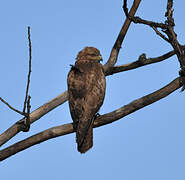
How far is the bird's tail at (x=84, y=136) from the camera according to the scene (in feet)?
23.0

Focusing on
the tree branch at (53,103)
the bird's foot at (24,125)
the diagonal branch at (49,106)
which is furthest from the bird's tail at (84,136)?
the diagonal branch at (49,106)

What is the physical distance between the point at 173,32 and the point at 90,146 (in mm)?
2646

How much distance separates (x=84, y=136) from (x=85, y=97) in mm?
789

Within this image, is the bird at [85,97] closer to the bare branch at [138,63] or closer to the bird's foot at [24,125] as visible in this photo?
the bare branch at [138,63]

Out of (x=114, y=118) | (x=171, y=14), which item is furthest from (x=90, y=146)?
(x=171, y=14)

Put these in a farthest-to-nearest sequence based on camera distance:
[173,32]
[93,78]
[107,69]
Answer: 1. [107,69]
2. [93,78]
3. [173,32]

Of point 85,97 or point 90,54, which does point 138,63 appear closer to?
point 90,54

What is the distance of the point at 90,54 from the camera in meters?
8.96

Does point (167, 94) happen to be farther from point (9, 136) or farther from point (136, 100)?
point (9, 136)

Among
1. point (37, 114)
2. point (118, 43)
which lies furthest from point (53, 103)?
point (118, 43)

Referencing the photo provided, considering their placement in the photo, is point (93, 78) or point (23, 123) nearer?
point (23, 123)

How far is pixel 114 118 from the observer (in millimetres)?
6422

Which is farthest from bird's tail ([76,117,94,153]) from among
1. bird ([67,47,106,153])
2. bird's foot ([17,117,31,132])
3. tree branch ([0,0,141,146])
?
tree branch ([0,0,141,146])

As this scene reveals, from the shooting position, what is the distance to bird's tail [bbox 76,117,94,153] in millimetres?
7004
